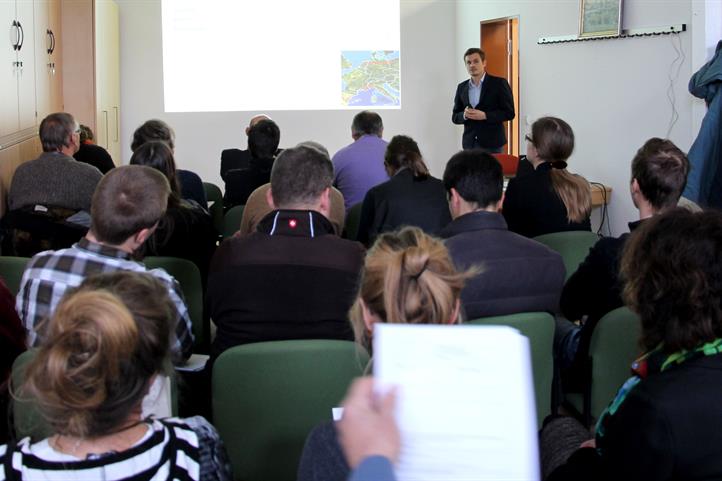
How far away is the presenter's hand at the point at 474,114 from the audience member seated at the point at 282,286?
17.5 feet

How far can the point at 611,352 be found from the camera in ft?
8.32

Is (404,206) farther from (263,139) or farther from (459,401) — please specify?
(459,401)

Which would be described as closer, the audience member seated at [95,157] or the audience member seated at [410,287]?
the audience member seated at [410,287]


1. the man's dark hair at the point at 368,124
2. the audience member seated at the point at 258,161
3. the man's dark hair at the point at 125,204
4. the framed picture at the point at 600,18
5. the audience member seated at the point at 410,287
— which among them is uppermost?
the framed picture at the point at 600,18

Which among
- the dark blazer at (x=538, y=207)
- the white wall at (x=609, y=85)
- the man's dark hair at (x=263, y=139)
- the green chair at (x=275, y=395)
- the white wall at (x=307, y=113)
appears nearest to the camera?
the green chair at (x=275, y=395)

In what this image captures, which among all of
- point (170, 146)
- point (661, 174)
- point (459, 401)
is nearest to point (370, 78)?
point (170, 146)

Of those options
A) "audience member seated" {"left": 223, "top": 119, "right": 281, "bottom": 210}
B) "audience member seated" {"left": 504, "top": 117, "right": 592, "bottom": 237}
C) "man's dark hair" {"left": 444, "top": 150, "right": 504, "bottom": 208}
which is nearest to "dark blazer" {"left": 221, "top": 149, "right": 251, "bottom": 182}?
"audience member seated" {"left": 223, "top": 119, "right": 281, "bottom": 210}

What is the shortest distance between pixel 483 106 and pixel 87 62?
3819 mm

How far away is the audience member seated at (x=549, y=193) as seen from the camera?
412cm

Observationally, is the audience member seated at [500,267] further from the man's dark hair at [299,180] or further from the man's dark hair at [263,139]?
the man's dark hair at [263,139]

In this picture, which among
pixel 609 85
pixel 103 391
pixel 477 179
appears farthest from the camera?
pixel 609 85

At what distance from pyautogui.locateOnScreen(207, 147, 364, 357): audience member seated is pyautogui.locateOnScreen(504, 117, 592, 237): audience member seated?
5.74 feet

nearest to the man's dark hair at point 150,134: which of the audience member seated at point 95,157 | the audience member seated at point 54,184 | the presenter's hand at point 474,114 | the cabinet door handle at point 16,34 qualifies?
the audience member seated at point 54,184

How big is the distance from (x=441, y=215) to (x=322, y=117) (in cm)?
554
